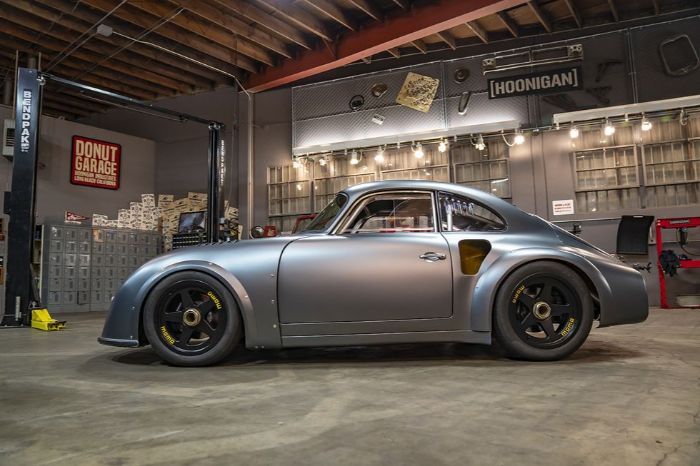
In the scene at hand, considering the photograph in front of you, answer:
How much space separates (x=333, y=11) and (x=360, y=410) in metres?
8.73

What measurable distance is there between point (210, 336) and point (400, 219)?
4.80ft

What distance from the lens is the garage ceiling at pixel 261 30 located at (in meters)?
8.80

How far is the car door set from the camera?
2.98m

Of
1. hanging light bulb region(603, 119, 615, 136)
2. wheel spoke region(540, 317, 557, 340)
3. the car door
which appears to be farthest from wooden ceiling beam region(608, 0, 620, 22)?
the car door

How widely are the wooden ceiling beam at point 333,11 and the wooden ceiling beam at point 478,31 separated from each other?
2.29 m

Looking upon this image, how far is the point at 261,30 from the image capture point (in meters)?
10.1

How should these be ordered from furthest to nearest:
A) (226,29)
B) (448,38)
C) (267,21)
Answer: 1. (448,38)
2. (226,29)
3. (267,21)

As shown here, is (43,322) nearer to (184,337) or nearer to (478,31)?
(184,337)

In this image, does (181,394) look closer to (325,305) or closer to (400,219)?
(325,305)

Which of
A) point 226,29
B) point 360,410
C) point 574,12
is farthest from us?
point 226,29

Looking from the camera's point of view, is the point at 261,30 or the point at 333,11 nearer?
the point at 333,11

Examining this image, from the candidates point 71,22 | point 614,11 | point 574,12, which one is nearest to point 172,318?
point 71,22

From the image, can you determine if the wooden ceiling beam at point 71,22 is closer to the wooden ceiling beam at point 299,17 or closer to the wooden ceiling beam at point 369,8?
the wooden ceiling beam at point 299,17

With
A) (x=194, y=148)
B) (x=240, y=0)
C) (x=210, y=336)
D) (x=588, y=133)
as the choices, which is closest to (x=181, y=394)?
(x=210, y=336)
